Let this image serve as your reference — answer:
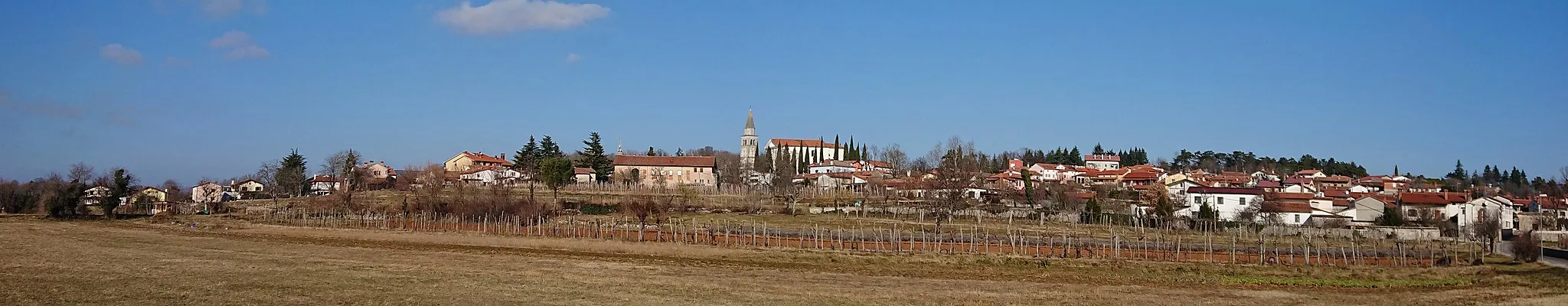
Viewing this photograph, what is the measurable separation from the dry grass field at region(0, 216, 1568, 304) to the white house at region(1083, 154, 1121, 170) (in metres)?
126

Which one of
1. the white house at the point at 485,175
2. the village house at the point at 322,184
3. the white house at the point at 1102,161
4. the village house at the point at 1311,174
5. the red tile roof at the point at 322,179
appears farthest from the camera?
the white house at the point at 1102,161

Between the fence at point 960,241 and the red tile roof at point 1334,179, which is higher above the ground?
the red tile roof at point 1334,179

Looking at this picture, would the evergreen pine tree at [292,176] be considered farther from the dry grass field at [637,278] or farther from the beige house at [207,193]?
the dry grass field at [637,278]

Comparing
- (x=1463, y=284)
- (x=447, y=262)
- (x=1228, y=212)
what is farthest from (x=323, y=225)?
(x=1228, y=212)

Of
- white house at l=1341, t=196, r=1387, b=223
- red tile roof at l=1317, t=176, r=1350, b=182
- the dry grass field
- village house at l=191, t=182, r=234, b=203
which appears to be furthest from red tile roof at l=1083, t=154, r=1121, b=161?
the dry grass field

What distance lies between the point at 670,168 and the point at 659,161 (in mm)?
1680

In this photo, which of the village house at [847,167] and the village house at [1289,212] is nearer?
the village house at [1289,212]

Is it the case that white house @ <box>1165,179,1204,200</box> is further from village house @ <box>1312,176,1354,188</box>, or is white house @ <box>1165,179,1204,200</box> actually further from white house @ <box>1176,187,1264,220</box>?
village house @ <box>1312,176,1354,188</box>

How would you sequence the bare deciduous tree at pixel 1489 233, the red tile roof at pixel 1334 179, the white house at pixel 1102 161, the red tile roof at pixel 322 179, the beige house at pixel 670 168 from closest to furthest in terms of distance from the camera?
1. the bare deciduous tree at pixel 1489 233
2. the red tile roof at pixel 322 179
3. the beige house at pixel 670 168
4. the red tile roof at pixel 1334 179
5. the white house at pixel 1102 161

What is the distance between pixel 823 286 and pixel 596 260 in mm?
9996

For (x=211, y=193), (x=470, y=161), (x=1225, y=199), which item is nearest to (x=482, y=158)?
(x=470, y=161)

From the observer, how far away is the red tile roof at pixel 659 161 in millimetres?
109188

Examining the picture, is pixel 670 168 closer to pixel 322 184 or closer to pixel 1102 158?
pixel 322 184

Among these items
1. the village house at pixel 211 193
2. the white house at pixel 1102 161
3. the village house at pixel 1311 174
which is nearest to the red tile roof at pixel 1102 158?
the white house at pixel 1102 161
